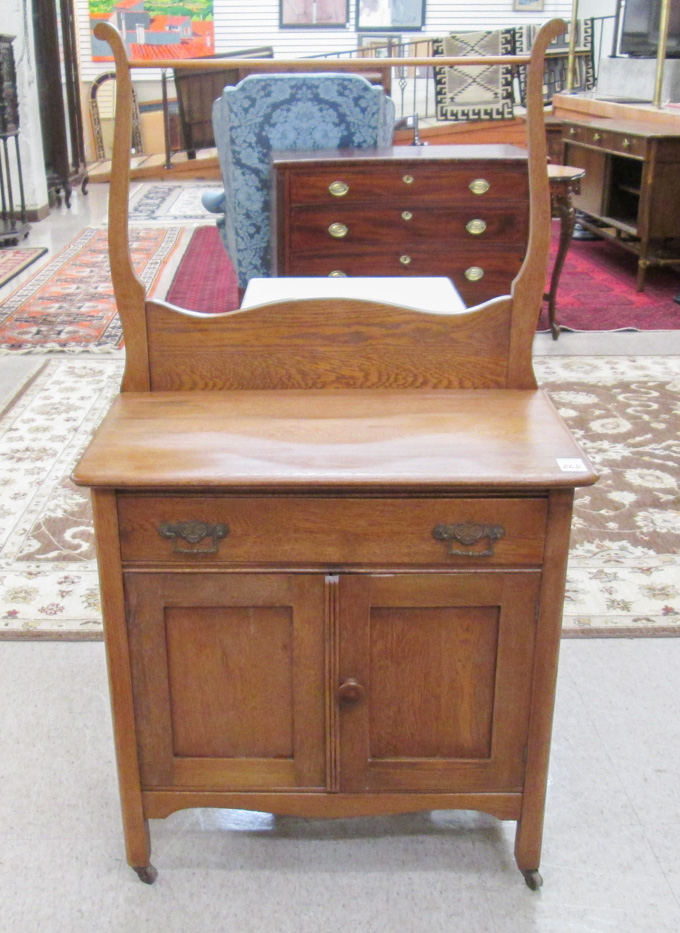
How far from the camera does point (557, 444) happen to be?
1.43 m

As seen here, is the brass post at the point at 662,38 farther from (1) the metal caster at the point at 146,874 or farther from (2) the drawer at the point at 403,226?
(1) the metal caster at the point at 146,874

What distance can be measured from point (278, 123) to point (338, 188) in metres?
0.56

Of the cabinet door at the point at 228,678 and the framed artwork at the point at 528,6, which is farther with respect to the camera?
the framed artwork at the point at 528,6

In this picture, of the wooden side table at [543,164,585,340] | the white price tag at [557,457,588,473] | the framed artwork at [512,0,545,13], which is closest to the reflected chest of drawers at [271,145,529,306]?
the wooden side table at [543,164,585,340]

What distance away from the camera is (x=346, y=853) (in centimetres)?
166

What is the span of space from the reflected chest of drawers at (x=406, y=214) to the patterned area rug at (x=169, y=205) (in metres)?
4.54

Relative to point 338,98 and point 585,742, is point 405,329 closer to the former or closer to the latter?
point 585,742

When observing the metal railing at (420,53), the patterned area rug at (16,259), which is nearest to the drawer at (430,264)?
the patterned area rug at (16,259)

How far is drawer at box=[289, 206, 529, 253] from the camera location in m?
3.55

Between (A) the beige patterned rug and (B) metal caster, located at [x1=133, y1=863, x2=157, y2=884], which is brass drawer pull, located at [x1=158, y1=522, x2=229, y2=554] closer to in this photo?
(B) metal caster, located at [x1=133, y1=863, x2=157, y2=884]

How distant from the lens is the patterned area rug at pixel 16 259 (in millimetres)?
5852

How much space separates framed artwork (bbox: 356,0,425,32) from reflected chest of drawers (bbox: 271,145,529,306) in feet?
32.0

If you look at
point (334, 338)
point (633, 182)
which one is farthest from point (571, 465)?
point (633, 182)

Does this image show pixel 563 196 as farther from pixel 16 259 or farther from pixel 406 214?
pixel 16 259
